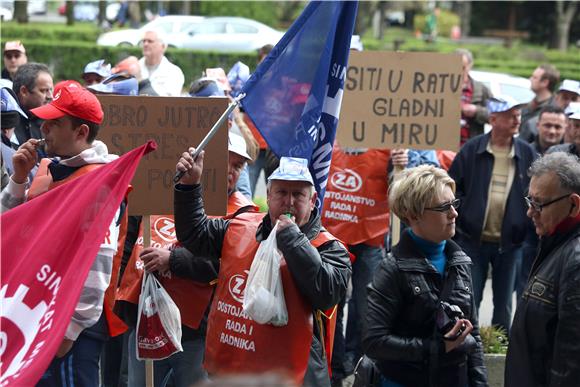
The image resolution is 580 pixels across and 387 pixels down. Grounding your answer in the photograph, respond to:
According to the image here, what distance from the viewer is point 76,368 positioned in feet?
15.5

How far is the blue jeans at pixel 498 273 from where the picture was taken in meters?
7.85

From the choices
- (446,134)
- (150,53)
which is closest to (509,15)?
(150,53)

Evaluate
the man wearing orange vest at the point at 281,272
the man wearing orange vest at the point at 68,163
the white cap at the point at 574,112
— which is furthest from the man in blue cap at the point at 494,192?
the man wearing orange vest at the point at 68,163

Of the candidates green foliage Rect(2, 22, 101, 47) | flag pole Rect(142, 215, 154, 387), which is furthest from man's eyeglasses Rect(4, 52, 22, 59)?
green foliage Rect(2, 22, 101, 47)

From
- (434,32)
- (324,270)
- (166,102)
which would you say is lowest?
(434,32)

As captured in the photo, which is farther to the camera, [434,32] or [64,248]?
[434,32]

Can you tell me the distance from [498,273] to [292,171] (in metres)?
3.79

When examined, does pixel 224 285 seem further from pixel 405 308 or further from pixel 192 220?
pixel 405 308

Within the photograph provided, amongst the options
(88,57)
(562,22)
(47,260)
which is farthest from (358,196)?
(562,22)

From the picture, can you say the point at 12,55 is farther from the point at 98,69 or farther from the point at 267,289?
the point at 267,289

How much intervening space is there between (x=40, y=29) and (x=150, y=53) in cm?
2041

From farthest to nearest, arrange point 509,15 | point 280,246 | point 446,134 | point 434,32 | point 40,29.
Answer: point 509,15
point 434,32
point 40,29
point 446,134
point 280,246

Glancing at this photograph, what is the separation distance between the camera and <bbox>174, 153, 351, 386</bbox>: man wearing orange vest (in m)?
4.39

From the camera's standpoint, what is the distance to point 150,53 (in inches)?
453
